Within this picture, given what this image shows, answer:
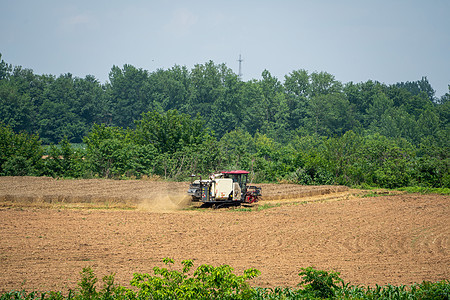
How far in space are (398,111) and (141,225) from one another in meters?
91.0

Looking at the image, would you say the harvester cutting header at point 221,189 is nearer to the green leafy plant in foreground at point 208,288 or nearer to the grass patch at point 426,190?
the grass patch at point 426,190

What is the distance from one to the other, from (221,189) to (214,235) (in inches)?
291

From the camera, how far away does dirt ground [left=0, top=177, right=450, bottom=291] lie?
48.8 ft

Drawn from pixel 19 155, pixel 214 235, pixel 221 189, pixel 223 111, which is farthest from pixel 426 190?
pixel 223 111

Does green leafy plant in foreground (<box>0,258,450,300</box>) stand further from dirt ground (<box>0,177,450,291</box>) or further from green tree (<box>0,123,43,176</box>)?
green tree (<box>0,123,43,176</box>)

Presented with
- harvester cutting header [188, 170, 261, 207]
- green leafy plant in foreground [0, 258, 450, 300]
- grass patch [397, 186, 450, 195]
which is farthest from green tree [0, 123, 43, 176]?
grass patch [397, 186, 450, 195]

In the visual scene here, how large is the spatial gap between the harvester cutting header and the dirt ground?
2.60 feet

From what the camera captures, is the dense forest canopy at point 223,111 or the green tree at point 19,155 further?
the dense forest canopy at point 223,111

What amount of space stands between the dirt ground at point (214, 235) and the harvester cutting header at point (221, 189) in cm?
79

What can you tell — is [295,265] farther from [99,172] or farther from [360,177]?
[99,172]

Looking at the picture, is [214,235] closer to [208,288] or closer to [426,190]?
[208,288]

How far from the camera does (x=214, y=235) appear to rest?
2059cm

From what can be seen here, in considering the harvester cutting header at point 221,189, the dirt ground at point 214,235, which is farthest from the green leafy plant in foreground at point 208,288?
the harvester cutting header at point 221,189

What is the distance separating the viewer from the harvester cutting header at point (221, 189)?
1078 inches
